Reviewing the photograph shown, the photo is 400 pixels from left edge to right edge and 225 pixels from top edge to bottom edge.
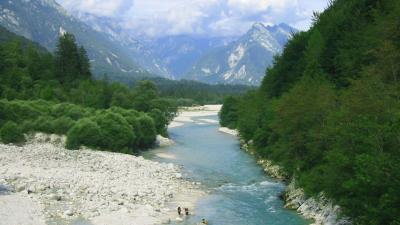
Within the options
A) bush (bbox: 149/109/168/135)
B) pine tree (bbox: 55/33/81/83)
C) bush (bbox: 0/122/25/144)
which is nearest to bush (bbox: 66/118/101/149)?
bush (bbox: 0/122/25/144)

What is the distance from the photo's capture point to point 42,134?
246 feet

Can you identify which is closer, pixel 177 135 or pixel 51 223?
pixel 51 223

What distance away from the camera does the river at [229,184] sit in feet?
119

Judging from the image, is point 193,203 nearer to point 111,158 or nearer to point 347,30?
point 111,158

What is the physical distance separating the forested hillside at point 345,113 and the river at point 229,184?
3.16 metres

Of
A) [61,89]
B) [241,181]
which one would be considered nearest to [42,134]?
[61,89]

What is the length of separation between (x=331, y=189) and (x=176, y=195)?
18.4 m

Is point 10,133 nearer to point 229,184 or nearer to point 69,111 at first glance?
point 69,111

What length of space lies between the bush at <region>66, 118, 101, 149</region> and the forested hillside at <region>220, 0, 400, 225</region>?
951 inches

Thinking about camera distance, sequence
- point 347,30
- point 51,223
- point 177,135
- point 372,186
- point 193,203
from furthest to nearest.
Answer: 1. point 177,135
2. point 347,30
3. point 193,203
4. point 51,223
5. point 372,186

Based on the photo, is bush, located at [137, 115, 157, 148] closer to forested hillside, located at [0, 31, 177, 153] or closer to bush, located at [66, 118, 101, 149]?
forested hillside, located at [0, 31, 177, 153]

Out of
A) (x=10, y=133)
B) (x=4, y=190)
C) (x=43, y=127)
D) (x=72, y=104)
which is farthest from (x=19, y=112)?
Answer: (x=4, y=190)

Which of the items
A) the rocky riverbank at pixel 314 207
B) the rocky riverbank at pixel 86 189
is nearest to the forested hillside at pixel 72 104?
the rocky riverbank at pixel 86 189

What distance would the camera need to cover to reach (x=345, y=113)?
31.0 m
